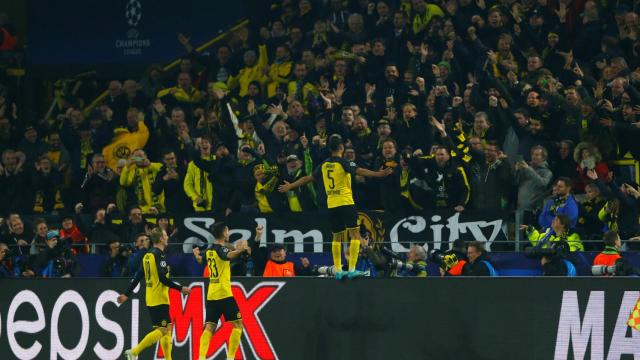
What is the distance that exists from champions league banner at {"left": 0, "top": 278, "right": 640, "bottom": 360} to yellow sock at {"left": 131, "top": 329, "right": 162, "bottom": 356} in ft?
2.80

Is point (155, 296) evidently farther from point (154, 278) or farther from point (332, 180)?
point (332, 180)

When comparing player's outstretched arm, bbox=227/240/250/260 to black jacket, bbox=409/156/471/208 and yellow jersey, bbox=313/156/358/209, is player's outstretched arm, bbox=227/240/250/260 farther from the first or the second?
black jacket, bbox=409/156/471/208

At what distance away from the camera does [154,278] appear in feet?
56.9

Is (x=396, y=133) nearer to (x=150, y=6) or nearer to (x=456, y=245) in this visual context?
(x=456, y=245)

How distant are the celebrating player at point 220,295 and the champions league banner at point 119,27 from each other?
1066 centimetres

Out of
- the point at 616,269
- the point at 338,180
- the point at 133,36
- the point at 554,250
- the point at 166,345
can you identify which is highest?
the point at 133,36

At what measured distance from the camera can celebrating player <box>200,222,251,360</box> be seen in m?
16.9

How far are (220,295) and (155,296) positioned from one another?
1060 millimetres

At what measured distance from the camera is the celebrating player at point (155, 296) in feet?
56.6

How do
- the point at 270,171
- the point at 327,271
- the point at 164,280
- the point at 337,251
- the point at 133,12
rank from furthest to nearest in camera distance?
the point at 133,12
the point at 270,171
the point at 327,271
the point at 164,280
the point at 337,251

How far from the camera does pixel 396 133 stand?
19797mm

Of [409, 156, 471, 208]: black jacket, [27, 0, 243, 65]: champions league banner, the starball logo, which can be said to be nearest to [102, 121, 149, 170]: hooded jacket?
[27, 0, 243, 65]: champions league banner

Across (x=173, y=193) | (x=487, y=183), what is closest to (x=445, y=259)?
(x=487, y=183)

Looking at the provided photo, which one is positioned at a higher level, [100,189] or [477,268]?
[100,189]
